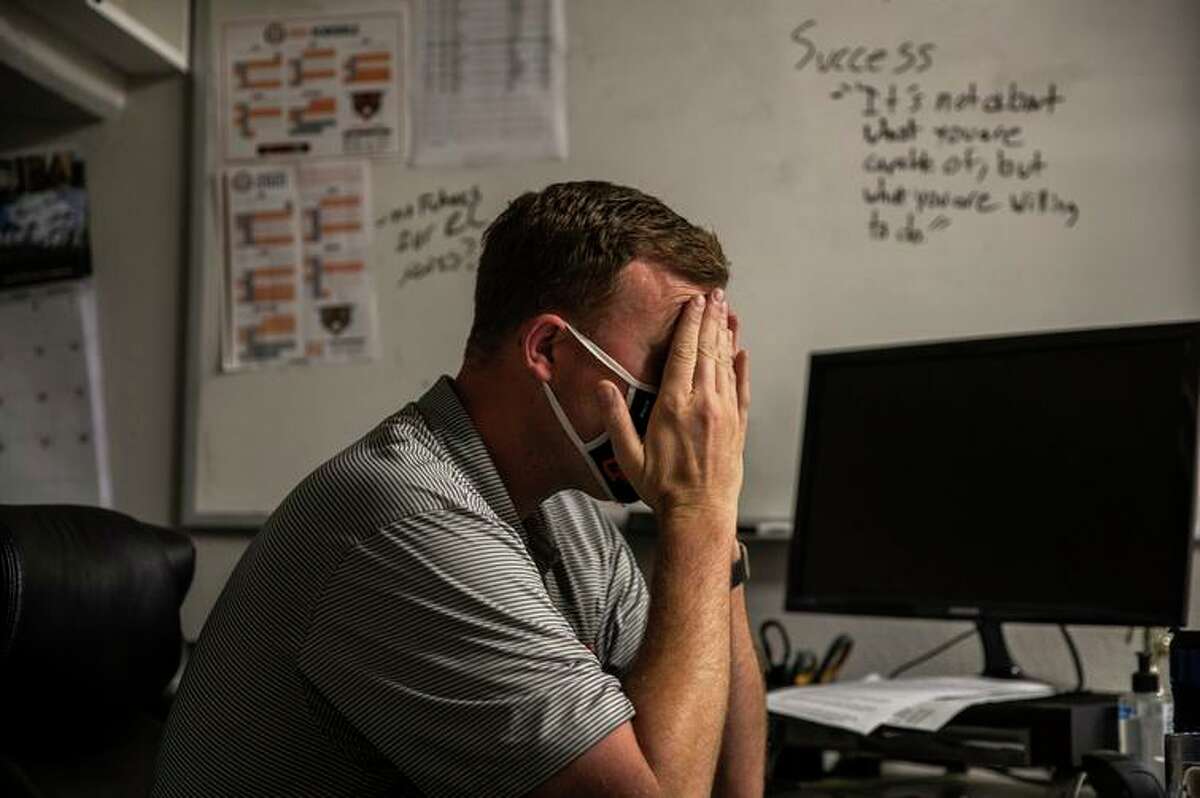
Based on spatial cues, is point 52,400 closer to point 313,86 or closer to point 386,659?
point 313,86

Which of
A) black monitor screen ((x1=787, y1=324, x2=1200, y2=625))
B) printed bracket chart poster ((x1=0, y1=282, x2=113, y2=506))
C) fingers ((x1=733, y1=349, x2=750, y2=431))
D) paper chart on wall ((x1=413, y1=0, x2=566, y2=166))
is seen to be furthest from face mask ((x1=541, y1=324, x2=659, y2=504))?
printed bracket chart poster ((x1=0, y1=282, x2=113, y2=506))

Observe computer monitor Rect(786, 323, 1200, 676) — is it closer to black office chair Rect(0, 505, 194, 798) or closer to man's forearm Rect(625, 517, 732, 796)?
man's forearm Rect(625, 517, 732, 796)

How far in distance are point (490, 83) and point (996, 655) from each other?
121 centimetres

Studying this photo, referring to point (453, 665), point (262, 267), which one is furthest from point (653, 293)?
point (262, 267)

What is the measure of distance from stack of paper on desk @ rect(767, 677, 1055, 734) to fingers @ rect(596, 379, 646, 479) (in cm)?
48

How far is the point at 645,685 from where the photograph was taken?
1.23m

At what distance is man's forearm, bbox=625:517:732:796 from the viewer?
1194mm

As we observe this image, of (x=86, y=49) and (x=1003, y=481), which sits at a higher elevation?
(x=86, y=49)

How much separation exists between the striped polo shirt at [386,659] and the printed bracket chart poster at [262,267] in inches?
47.2

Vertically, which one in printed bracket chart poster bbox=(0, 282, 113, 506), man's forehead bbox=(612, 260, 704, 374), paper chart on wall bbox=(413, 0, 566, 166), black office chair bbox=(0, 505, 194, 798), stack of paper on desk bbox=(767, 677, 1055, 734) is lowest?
stack of paper on desk bbox=(767, 677, 1055, 734)

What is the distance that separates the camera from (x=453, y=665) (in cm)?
115

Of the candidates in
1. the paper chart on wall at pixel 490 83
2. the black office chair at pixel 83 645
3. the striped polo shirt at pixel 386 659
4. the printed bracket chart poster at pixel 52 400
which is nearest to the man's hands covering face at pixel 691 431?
the striped polo shirt at pixel 386 659

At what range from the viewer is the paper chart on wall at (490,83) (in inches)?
95.1

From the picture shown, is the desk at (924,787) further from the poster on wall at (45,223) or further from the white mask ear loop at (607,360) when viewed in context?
the poster on wall at (45,223)
